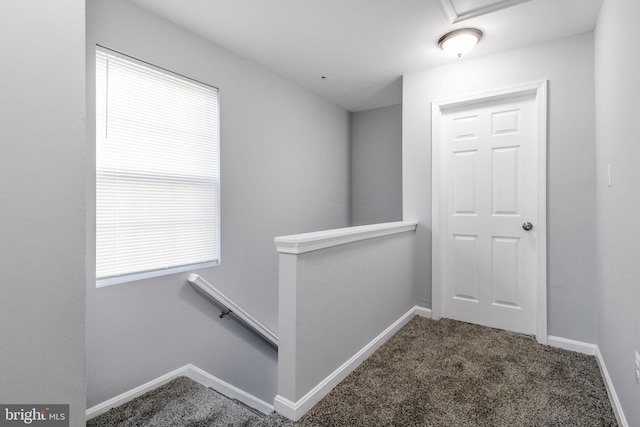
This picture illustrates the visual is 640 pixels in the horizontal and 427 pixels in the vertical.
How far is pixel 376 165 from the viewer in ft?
13.9

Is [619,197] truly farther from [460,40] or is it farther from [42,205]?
[42,205]

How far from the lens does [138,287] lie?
6.73 ft

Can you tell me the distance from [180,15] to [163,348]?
7.44ft

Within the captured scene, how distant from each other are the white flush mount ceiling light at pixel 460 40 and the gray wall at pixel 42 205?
2295mm

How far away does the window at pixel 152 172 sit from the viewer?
Result: 1.93m

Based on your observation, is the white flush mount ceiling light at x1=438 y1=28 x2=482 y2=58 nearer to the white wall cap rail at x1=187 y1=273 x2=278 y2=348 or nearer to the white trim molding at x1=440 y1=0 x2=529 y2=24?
the white trim molding at x1=440 y1=0 x2=529 y2=24

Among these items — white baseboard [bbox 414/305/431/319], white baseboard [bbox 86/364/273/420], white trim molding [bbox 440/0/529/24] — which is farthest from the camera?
white baseboard [bbox 414/305/431/319]

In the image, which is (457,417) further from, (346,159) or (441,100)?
(346,159)

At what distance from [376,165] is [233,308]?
2.62m

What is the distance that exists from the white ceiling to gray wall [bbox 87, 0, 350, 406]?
0.23m

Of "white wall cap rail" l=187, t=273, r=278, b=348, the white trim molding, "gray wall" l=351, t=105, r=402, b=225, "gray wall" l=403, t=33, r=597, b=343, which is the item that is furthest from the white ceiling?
"white wall cap rail" l=187, t=273, r=278, b=348

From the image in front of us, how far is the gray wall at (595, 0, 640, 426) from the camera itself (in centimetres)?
135

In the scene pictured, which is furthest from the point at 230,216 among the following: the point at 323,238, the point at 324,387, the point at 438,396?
the point at 438,396

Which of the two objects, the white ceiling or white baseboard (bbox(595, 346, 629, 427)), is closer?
white baseboard (bbox(595, 346, 629, 427))
